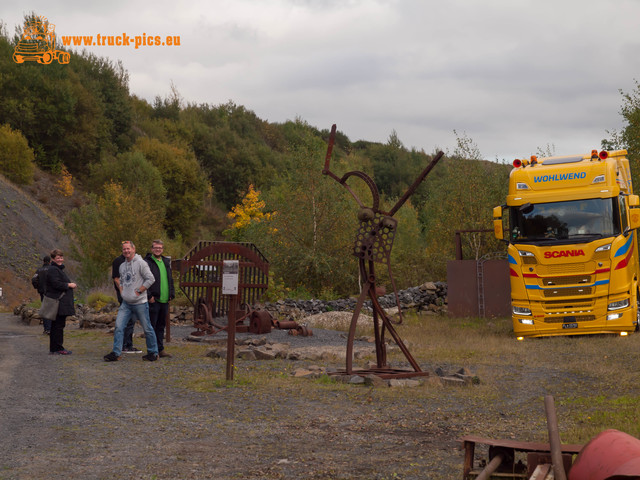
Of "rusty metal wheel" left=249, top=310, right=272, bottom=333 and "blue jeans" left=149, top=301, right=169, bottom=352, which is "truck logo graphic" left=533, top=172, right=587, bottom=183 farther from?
"blue jeans" left=149, top=301, right=169, bottom=352

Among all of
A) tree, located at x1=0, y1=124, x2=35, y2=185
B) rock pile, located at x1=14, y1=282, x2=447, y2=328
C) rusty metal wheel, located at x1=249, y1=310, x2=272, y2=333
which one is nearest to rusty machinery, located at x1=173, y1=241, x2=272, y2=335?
rusty metal wheel, located at x1=249, y1=310, x2=272, y2=333

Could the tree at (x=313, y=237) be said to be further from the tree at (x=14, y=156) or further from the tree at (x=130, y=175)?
the tree at (x=130, y=175)

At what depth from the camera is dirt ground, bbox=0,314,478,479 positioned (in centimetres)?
599

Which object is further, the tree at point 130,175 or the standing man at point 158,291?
the tree at point 130,175

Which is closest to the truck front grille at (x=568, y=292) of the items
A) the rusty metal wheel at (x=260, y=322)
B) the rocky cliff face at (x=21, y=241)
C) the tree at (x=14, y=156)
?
the rusty metal wheel at (x=260, y=322)

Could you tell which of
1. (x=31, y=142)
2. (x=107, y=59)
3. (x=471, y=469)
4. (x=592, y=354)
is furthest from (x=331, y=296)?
(x=107, y=59)

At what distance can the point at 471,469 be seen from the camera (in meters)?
5.24

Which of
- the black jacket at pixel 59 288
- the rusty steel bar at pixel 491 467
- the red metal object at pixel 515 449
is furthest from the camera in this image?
the black jacket at pixel 59 288

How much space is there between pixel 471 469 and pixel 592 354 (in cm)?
959

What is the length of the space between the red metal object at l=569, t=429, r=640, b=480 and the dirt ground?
4.96 ft

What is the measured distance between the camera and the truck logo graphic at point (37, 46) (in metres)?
58.2

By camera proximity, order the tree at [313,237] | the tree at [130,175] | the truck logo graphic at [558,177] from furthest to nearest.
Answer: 1. the tree at [130,175]
2. the tree at [313,237]
3. the truck logo graphic at [558,177]

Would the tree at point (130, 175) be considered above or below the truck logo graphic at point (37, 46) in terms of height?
below

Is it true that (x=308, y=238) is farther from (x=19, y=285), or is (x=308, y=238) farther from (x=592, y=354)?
(x=592, y=354)
